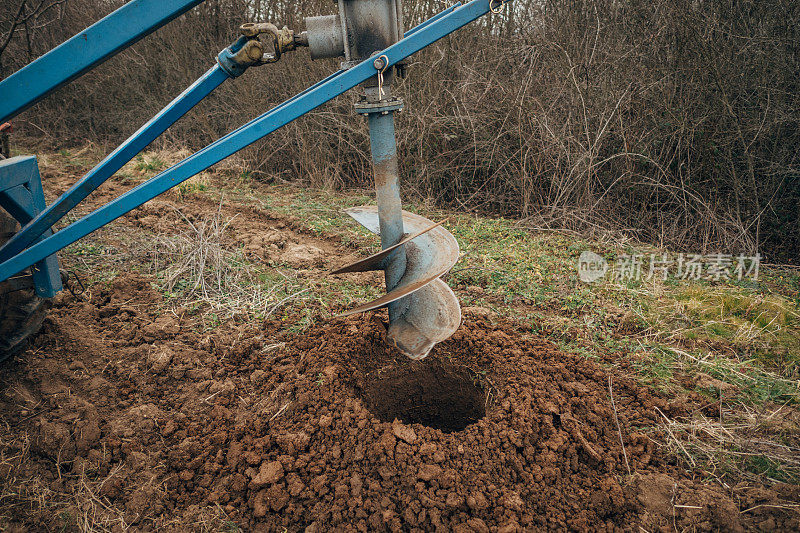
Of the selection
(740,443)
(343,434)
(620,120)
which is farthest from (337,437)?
(620,120)

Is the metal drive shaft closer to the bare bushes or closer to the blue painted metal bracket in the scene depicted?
the blue painted metal bracket

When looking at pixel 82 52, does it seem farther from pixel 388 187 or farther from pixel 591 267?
pixel 591 267

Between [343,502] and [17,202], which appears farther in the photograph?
[17,202]

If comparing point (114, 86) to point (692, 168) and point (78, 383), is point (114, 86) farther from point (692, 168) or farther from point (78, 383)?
point (692, 168)

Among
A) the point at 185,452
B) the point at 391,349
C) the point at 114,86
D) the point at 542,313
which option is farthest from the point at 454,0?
the point at 114,86

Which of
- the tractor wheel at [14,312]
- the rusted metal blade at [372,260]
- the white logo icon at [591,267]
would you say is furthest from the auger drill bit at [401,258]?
the tractor wheel at [14,312]

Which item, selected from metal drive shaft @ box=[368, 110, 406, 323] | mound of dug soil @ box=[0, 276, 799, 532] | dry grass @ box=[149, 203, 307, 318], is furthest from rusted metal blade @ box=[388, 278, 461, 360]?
dry grass @ box=[149, 203, 307, 318]

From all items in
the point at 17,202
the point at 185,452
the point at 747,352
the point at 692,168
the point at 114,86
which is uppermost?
the point at 114,86

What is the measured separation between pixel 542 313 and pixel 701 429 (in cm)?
116

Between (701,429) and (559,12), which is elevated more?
(559,12)

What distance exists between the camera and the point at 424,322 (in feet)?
8.18

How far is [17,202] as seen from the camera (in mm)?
2395

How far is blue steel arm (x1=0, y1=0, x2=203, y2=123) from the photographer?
168 cm

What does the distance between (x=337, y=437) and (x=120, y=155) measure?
5.17ft
